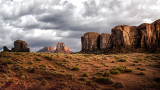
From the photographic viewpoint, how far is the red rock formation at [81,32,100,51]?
110750 millimetres

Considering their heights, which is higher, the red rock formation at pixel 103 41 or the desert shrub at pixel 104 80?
the red rock formation at pixel 103 41

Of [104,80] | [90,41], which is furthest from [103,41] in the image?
[104,80]

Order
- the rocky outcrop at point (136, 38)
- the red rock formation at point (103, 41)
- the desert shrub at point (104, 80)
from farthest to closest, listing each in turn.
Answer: the red rock formation at point (103, 41) < the rocky outcrop at point (136, 38) < the desert shrub at point (104, 80)

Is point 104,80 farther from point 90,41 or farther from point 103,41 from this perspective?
point 103,41

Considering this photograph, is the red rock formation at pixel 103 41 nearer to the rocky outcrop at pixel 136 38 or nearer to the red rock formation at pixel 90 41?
the red rock formation at pixel 90 41

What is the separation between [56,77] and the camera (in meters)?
11.4

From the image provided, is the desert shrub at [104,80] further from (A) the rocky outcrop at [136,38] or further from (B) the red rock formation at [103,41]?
(B) the red rock formation at [103,41]

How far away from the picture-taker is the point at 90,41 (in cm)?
11075

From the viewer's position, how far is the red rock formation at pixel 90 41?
111 meters

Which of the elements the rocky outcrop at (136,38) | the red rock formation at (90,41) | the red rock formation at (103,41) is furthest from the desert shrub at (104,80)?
the red rock formation at (90,41)

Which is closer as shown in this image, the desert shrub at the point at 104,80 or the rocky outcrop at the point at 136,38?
the desert shrub at the point at 104,80

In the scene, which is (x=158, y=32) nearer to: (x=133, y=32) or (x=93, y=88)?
(x=133, y=32)

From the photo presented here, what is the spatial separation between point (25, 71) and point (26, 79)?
217 centimetres

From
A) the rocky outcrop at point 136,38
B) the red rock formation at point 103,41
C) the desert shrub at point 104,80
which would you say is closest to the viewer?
the desert shrub at point 104,80
